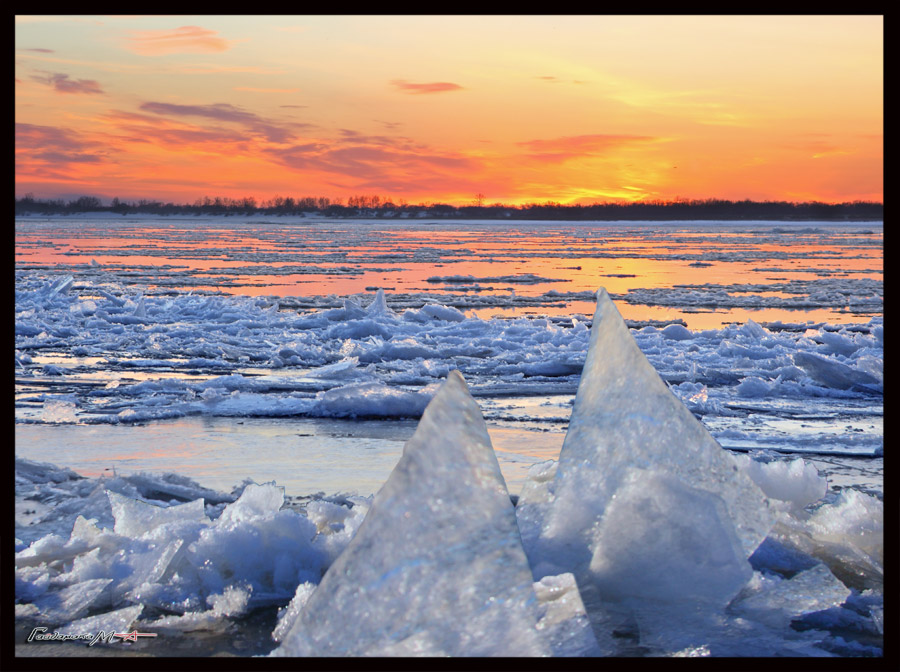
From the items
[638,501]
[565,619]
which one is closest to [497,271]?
[638,501]

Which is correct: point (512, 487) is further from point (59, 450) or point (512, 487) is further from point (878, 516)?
point (59, 450)

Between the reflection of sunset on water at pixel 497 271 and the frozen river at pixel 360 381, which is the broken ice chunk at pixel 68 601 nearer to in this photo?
the frozen river at pixel 360 381

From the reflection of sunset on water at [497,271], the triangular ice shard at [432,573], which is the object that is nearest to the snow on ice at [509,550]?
the triangular ice shard at [432,573]

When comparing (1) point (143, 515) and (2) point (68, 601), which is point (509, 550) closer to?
(2) point (68, 601)

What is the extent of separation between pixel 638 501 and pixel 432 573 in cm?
104

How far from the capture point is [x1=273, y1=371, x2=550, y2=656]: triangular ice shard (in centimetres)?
240

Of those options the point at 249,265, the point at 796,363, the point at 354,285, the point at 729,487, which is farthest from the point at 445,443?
the point at 249,265

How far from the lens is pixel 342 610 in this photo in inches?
94.8

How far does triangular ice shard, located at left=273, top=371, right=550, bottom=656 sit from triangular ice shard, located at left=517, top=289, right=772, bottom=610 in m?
0.78

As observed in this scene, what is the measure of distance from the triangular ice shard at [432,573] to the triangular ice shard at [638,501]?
0.78 meters

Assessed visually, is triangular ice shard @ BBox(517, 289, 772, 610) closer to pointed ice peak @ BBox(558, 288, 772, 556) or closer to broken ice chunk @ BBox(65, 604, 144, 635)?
pointed ice peak @ BBox(558, 288, 772, 556)

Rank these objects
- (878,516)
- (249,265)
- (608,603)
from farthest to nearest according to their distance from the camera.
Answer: (249,265) → (878,516) → (608,603)

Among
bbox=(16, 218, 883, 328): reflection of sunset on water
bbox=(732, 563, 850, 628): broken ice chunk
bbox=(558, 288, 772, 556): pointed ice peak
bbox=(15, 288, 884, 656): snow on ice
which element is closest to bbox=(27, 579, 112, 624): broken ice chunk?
bbox=(15, 288, 884, 656): snow on ice
